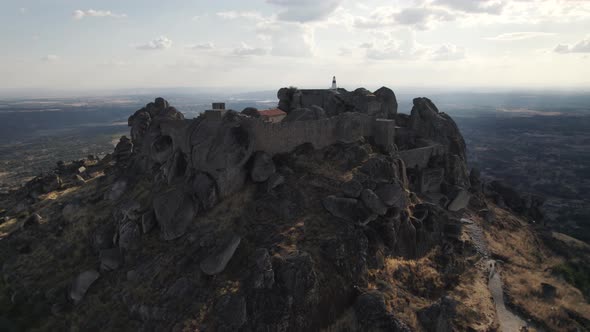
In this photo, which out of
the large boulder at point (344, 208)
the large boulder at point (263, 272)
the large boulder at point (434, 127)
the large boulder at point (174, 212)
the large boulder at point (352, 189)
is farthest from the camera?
the large boulder at point (434, 127)

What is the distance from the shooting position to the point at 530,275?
3262cm

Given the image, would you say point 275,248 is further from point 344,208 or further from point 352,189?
point 352,189

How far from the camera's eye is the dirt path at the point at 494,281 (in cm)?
2584

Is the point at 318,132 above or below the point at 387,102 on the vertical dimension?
below

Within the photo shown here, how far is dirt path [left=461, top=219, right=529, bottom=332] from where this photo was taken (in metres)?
25.8

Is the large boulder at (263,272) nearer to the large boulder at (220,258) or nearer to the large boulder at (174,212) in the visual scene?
the large boulder at (220,258)

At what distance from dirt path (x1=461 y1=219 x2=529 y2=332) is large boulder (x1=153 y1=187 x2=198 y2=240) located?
951 inches

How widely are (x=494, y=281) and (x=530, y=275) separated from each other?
15.3 ft

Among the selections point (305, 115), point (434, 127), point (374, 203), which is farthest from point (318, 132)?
point (434, 127)

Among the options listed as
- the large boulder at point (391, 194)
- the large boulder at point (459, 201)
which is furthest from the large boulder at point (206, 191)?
the large boulder at point (459, 201)

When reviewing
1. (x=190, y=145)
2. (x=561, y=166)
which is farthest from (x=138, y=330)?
(x=561, y=166)

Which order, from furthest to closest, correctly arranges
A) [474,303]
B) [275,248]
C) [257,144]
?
[257,144] → [474,303] → [275,248]

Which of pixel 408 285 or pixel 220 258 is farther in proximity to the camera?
pixel 408 285

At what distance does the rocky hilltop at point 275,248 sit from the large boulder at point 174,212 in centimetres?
11
